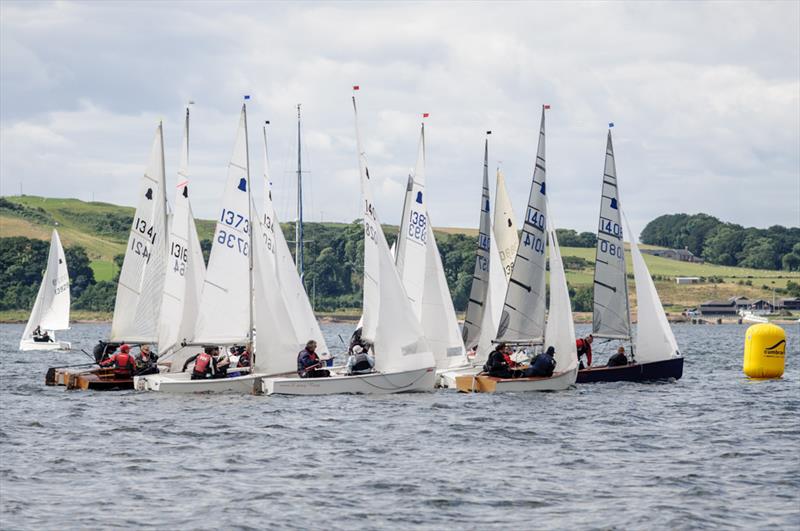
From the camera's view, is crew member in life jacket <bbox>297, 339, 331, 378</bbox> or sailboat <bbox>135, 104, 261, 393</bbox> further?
sailboat <bbox>135, 104, 261, 393</bbox>

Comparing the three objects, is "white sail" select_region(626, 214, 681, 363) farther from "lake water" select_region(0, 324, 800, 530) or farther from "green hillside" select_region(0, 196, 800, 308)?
"green hillside" select_region(0, 196, 800, 308)

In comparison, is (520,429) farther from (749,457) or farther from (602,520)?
(602,520)

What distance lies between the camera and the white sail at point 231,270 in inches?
1362

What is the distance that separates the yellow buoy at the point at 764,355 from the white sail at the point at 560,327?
10.2 m

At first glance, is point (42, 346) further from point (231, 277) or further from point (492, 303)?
point (231, 277)

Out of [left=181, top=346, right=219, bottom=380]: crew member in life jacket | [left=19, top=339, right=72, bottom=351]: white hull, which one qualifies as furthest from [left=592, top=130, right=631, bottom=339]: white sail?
[left=19, top=339, right=72, bottom=351]: white hull

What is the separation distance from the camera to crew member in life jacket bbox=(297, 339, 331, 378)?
33.5 meters

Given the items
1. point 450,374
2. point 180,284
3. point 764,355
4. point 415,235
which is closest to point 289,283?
point 180,284

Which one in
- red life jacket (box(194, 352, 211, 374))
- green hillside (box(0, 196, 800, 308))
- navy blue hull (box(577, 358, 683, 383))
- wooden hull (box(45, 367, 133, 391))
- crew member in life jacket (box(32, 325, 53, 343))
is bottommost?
wooden hull (box(45, 367, 133, 391))

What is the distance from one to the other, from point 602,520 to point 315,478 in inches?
216

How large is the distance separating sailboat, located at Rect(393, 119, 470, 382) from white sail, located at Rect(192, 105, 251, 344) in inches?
A: 195

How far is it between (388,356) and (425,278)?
549 cm

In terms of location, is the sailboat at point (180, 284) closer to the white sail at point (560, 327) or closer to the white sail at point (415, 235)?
the white sail at point (415, 235)

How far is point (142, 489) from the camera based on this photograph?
20.6 m
